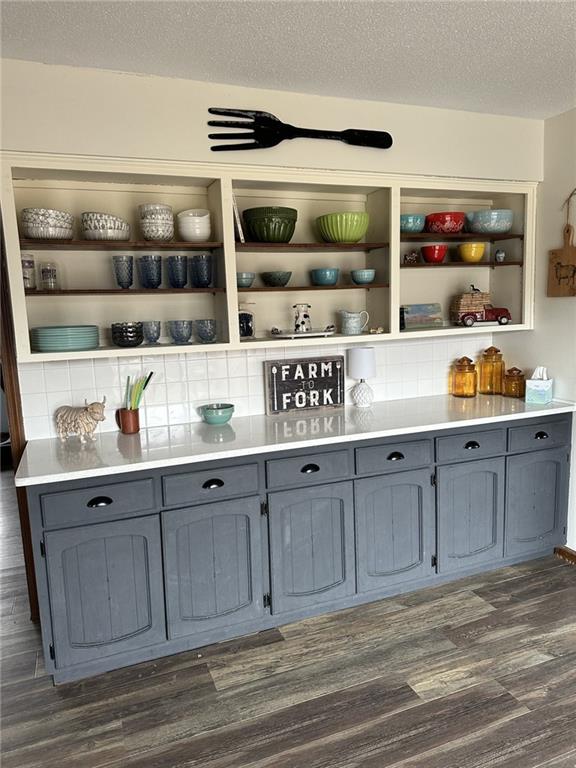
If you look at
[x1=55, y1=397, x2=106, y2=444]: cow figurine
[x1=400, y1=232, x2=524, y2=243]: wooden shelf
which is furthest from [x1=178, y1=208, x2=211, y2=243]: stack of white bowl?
[x1=400, y1=232, x2=524, y2=243]: wooden shelf

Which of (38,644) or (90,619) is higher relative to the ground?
(90,619)

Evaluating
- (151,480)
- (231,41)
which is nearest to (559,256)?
(231,41)

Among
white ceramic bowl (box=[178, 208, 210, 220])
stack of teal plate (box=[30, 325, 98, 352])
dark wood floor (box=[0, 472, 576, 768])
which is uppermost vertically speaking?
white ceramic bowl (box=[178, 208, 210, 220])

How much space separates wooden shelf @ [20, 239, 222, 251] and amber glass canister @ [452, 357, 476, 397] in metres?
1.62

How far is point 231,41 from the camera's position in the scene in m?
2.01

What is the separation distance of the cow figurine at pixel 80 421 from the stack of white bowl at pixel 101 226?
75 centimetres

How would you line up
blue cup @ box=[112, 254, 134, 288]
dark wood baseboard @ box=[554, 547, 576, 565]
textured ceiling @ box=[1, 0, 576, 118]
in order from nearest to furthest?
1. textured ceiling @ box=[1, 0, 576, 118]
2. blue cup @ box=[112, 254, 134, 288]
3. dark wood baseboard @ box=[554, 547, 576, 565]

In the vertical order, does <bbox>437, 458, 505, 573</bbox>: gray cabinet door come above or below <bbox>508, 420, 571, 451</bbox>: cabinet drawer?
below

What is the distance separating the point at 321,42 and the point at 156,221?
0.98 m

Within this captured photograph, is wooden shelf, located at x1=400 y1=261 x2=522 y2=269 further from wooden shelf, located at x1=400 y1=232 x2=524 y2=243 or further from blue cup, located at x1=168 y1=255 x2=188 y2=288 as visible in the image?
blue cup, located at x1=168 y1=255 x2=188 y2=288

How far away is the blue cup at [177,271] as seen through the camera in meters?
2.55

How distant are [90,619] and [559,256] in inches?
113

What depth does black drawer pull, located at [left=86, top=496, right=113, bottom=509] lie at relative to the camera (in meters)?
2.17

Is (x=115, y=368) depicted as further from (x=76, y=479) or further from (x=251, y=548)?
(x=251, y=548)
